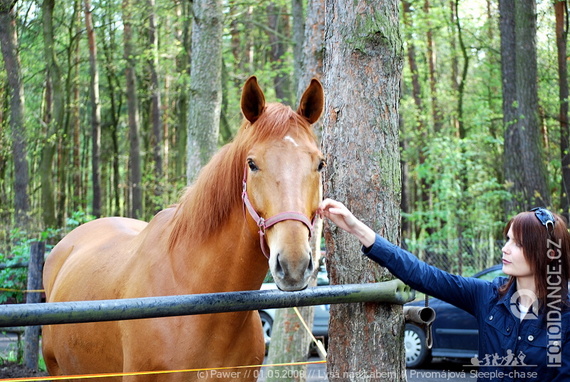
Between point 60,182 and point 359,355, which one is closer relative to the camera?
point 359,355

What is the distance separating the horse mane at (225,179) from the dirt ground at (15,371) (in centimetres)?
464

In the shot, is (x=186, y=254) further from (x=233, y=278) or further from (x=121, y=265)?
(x=121, y=265)

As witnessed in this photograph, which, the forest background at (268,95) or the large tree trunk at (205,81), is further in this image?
the forest background at (268,95)

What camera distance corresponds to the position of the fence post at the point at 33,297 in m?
7.25

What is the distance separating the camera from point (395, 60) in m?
3.25

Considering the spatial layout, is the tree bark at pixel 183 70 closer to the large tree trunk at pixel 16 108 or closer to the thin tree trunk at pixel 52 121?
the thin tree trunk at pixel 52 121

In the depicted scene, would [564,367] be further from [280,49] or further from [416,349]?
[280,49]

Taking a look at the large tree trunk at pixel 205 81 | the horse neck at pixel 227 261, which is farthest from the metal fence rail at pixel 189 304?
the large tree trunk at pixel 205 81

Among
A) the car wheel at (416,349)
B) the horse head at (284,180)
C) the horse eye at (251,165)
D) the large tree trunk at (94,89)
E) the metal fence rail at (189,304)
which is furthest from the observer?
the large tree trunk at (94,89)

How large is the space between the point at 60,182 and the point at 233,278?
1018 inches

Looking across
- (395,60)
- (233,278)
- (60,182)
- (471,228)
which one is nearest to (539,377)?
(233,278)

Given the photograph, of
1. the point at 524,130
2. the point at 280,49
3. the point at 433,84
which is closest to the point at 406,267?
the point at 524,130

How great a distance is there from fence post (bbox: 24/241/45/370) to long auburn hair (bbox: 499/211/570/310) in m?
6.05

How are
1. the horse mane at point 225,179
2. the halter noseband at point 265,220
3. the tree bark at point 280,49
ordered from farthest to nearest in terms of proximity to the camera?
1. the tree bark at point 280,49
2. the horse mane at point 225,179
3. the halter noseband at point 265,220
